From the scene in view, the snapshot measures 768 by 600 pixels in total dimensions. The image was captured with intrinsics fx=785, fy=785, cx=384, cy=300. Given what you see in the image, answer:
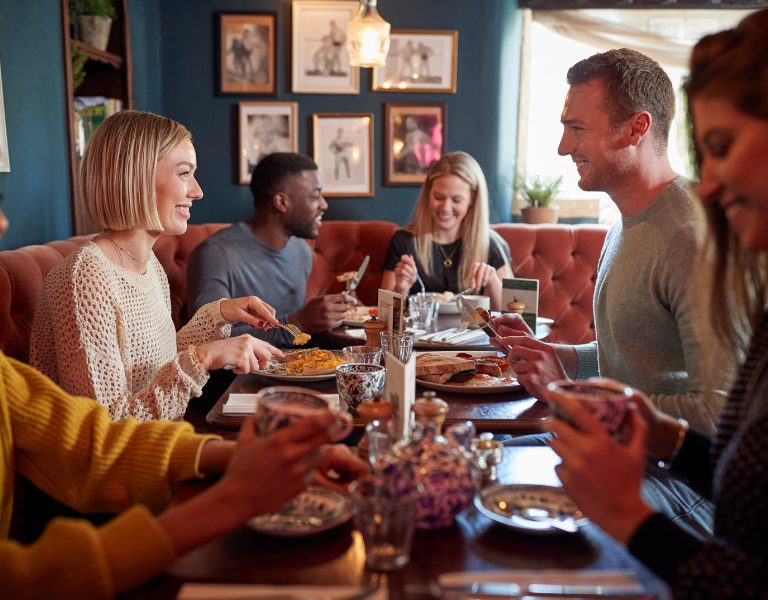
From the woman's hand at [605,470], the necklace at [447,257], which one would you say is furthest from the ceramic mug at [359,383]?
the necklace at [447,257]

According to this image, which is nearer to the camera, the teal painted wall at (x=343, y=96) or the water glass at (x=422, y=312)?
the water glass at (x=422, y=312)

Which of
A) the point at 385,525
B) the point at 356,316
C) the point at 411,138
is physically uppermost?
the point at 411,138

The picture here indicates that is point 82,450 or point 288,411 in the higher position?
point 288,411

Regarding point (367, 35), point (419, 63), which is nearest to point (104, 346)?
point (367, 35)

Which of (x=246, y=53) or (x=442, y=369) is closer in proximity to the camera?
(x=442, y=369)

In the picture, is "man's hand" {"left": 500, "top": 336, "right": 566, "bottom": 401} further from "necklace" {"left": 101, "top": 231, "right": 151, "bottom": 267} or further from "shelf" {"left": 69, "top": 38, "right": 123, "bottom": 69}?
"shelf" {"left": 69, "top": 38, "right": 123, "bottom": 69}

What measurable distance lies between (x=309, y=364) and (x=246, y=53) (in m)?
3.42

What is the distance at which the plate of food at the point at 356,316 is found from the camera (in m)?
3.13

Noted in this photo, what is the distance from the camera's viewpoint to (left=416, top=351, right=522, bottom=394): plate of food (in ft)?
6.75

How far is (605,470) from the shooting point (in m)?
1.06

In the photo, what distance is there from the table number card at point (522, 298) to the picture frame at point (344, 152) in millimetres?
2607

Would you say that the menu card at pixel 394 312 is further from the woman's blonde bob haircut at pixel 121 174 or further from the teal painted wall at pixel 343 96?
the teal painted wall at pixel 343 96

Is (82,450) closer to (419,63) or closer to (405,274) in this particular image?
(405,274)

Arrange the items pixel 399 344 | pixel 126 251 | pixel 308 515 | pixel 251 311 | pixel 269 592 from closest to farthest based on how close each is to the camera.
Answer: pixel 269 592, pixel 308 515, pixel 399 344, pixel 126 251, pixel 251 311
